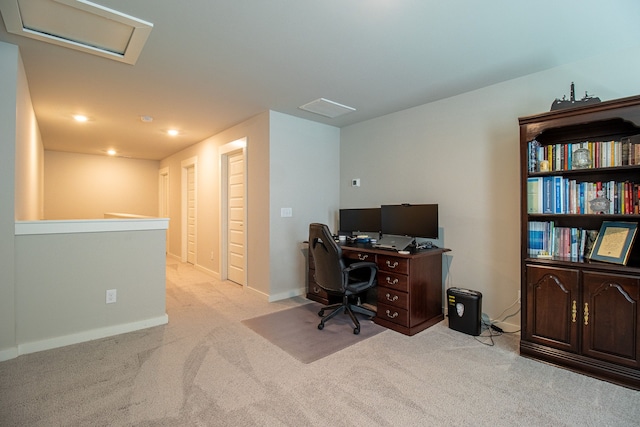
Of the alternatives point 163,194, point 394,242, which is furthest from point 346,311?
point 163,194

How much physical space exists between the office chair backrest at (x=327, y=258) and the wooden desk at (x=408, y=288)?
16.8 inches

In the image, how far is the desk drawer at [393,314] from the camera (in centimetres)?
279

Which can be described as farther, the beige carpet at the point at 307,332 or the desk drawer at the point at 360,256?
the desk drawer at the point at 360,256

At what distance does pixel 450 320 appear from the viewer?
2.92m

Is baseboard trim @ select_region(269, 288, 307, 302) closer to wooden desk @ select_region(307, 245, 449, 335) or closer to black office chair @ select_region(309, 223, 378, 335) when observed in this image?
black office chair @ select_region(309, 223, 378, 335)

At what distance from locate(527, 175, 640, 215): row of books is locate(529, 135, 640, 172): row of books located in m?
0.12

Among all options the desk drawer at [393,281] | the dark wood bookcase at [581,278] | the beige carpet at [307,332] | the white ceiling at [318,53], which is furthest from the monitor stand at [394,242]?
the white ceiling at [318,53]

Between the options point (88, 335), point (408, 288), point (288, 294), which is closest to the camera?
point (88, 335)

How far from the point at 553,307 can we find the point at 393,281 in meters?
1.22

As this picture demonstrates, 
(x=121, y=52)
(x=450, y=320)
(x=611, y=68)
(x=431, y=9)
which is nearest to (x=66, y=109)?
(x=121, y=52)

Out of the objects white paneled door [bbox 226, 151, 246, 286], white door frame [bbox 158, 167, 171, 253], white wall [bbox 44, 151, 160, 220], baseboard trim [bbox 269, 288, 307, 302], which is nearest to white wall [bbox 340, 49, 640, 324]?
baseboard trim [bbox 269, 288, 307, 302]

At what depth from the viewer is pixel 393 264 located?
2.88 m

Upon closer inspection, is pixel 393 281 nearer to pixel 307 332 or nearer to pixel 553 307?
pixel 307 332

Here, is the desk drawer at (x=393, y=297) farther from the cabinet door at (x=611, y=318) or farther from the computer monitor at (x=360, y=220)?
the cabinet door at (x=611, y=318)
